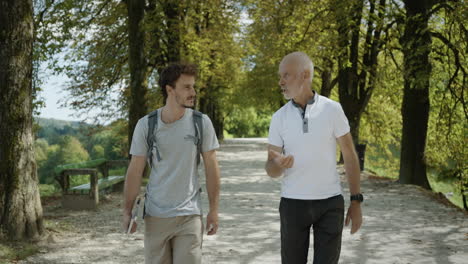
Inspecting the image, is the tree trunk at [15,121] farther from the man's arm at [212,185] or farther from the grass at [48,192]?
the grass at [48,192]

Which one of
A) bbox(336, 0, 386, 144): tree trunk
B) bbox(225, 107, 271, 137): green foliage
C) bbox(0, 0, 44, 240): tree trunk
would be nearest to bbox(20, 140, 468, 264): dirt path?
bbox(0, 0, 44, 240): tree trunk

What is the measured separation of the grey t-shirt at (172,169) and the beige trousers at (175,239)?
0.19 ft

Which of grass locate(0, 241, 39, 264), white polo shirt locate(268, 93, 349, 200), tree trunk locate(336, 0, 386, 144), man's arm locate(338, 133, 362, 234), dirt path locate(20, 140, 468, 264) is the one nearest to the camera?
white polo shirt locate(268, 93, 349, 200)

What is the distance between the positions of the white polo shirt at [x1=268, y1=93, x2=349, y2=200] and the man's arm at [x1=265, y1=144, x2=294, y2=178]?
0.07m

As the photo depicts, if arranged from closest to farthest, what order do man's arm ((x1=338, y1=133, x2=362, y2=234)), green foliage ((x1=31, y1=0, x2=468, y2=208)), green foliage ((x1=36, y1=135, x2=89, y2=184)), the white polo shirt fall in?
1. the white polo shirt
2. man's arm ((x1=338, y1=133, x2=362, y2=234))
3. green foliage ((x1=31, y1=0, x2=468, y2=208))
4. green foliage ((x1=36, y1=135, x2=89, y2=184))

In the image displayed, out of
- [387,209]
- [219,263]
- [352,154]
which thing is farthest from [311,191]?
[387,209]

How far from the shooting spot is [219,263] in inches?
243

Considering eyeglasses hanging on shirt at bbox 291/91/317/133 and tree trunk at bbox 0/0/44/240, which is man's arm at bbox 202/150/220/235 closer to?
eyeglasses hanging on shirt at bbox 291/91/317/133

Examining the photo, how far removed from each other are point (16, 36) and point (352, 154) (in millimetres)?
5364

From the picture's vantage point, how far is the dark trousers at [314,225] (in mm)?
3447

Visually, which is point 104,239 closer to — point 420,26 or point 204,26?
point 420,26

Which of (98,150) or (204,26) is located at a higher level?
(204,26)

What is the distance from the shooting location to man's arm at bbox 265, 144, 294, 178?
129 inches

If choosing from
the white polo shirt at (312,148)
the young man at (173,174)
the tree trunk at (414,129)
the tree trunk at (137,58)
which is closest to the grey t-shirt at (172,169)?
the young man at (173,174)
